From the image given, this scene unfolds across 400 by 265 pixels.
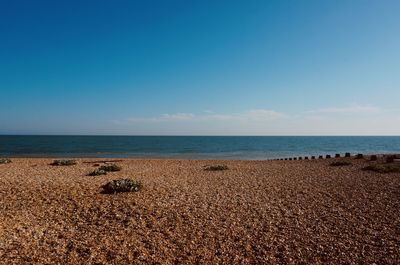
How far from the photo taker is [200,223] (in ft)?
29.7

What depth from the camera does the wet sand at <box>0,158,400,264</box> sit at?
23.0 ft

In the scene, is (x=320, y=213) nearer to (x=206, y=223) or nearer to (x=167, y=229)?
(x=206, y=223)

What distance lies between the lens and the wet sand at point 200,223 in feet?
23.0

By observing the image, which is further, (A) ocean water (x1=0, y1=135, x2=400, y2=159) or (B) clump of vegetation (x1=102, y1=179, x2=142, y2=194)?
(A) ocean water (x1=0, y1=135, x2=400, y2=159)

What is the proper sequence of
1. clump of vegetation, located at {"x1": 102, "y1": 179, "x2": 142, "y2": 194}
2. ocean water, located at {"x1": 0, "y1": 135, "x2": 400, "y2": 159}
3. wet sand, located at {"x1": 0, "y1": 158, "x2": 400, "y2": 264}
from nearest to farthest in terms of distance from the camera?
wet sand, located at {"x1": 0, "y1": 158, "x2": 400, "y2": 264} → clump of vegetation, located at {"x1": 102, "y1": 179, "x2": 142, "y2": 194} → ocean water, located at {"x1": 0, "y1": 135, "x2": 400, "y2": 159}

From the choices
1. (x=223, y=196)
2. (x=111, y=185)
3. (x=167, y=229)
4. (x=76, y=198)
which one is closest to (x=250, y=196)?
(x=223, y=196)

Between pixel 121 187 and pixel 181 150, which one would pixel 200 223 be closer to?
pixel 121 187

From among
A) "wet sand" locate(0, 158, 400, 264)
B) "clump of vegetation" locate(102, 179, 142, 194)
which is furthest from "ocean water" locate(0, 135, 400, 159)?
"wet sand" locate(0, 158, 400, 264)

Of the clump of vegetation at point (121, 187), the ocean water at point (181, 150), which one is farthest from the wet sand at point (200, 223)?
the ocean water at point (181, 150)

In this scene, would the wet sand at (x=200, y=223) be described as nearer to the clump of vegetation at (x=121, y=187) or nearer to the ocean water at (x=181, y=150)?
the clump of vegetation at (x=121, y=187)

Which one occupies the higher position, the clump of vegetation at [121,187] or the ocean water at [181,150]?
the clump of vegetation at [121,187]

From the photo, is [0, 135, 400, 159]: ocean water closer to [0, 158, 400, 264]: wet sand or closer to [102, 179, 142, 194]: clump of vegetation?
[102, 179, 142, 194]: clump of vegetation

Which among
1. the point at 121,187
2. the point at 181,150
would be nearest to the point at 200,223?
the point at 121,187

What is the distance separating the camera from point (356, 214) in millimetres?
10070
